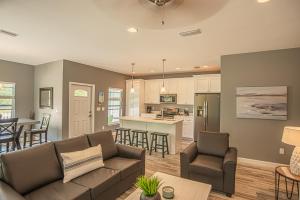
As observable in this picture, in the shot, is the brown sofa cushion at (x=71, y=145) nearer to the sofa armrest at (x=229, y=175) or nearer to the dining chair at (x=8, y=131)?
the sofa armrest at (x=229, y=175)

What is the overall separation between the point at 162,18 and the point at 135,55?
3.42 metres

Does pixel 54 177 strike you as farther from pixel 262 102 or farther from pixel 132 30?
pixel 262 102

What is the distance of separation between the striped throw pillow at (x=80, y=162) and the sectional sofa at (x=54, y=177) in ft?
0.22

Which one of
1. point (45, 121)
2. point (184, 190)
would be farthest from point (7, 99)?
point (184, 190)

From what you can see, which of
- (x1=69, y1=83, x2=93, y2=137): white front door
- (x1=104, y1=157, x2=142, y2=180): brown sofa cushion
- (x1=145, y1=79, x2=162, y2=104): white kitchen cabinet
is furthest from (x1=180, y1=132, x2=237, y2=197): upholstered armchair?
(x1=145, y1=79, x2=162, y2=104): white kitchen cabinet

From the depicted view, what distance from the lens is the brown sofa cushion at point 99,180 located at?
204 centimetres

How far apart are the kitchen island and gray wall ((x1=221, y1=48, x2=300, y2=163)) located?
1.24 meters

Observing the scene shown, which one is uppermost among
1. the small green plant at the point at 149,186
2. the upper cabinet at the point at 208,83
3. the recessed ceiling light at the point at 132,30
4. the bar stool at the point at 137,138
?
the recessed ceiling light at the point at 132,30

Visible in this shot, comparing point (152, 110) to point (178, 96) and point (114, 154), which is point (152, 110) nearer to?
point (178, 96)

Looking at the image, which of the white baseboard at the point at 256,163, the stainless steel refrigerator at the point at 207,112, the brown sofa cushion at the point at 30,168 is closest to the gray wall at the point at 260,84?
the white baseboard at the point at 256,163

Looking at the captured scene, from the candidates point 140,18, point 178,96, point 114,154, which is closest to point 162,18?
point 140,18

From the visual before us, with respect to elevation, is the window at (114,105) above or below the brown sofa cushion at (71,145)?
above

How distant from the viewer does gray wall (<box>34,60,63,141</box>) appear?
5293 millimetres

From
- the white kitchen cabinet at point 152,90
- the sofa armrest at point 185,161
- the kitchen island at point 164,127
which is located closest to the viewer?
the sofa armrest at point 185,161
